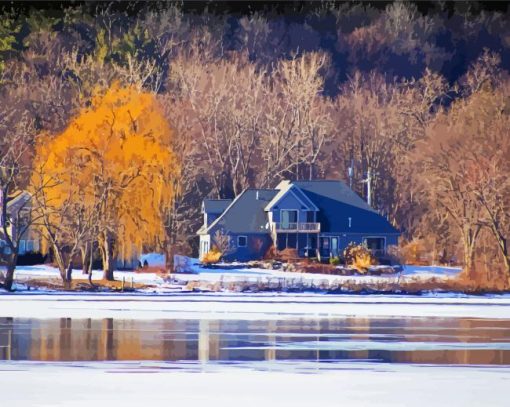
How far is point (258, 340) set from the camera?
3962 centimetres

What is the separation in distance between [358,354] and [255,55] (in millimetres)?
108331

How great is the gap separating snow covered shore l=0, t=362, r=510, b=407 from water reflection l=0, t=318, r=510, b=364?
1.85m

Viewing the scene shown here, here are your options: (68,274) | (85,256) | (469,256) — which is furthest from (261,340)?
(469,256)

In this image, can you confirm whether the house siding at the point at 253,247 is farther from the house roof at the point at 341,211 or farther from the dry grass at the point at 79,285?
the dry grass at the point at 79,285

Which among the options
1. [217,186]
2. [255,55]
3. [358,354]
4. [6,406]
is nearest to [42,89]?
[217,186]

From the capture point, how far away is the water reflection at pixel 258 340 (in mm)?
35375

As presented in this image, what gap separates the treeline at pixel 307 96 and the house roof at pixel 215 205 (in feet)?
5.61

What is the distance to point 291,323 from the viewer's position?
46562 millimetres

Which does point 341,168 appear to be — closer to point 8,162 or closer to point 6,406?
point 8,162

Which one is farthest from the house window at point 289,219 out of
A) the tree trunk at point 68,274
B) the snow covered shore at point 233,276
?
the tree trunk at point 68,274

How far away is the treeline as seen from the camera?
87875 millimetres

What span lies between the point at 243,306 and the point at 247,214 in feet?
138

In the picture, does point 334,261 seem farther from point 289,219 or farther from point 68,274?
point 68,274

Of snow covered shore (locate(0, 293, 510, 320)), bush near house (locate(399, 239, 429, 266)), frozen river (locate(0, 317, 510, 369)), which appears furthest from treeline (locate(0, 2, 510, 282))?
frozen river (locate(0, 317, 510, 369))
